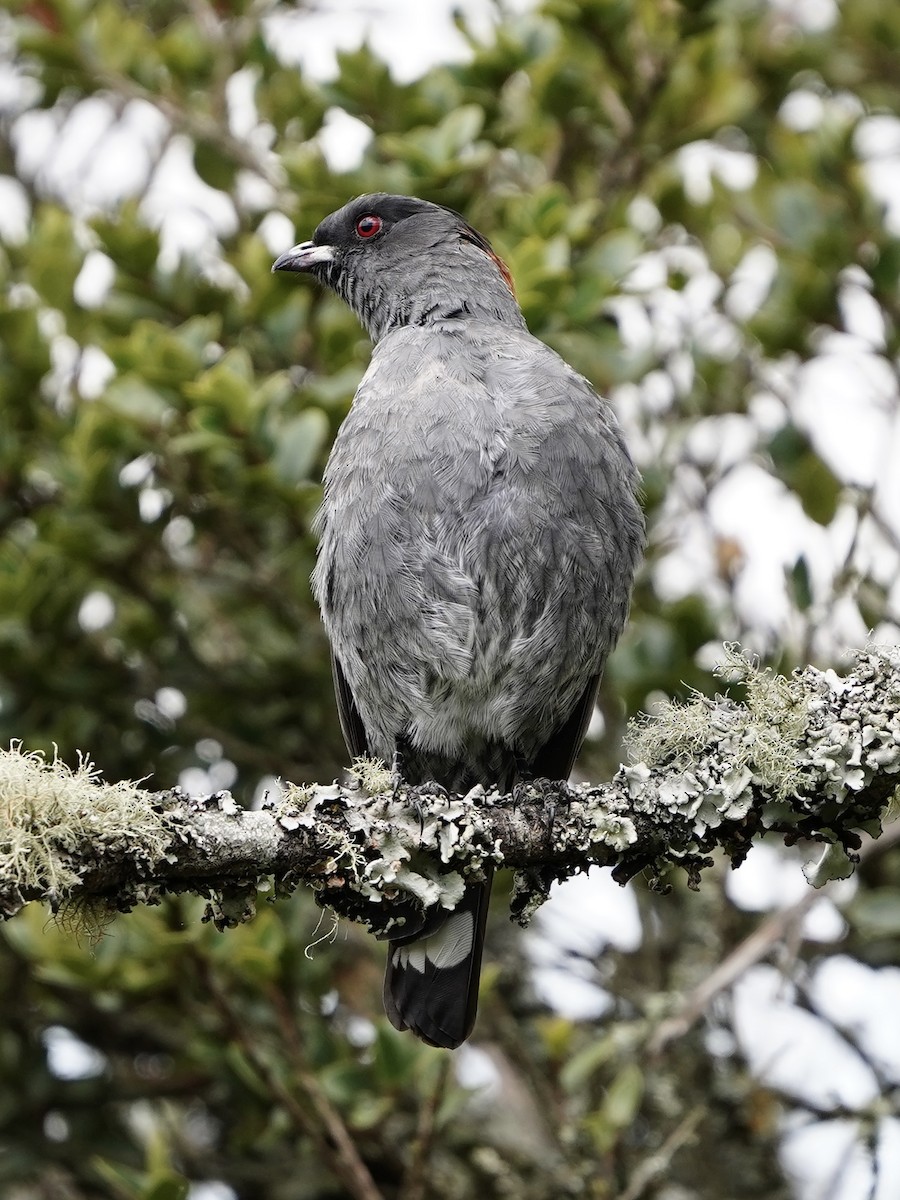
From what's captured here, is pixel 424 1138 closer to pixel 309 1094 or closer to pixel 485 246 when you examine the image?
pixel 309 1094

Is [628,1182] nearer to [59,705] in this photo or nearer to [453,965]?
[453,965]

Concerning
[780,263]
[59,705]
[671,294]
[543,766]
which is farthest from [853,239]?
[59,705]

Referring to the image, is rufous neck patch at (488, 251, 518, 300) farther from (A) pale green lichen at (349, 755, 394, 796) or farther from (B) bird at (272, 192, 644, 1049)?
(A) pale green lichen at (349, 755, 394, 796)

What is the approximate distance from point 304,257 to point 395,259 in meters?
0.28

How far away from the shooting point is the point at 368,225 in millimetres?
4535

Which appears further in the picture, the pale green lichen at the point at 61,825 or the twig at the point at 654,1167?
the twig at the point at 654,1167

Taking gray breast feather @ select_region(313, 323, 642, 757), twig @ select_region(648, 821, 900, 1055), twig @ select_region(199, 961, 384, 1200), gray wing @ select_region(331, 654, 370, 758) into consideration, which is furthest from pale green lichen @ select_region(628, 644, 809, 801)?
twig @ select_region(199, 961, 384, 1200)

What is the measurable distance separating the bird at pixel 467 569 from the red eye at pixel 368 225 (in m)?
0.73

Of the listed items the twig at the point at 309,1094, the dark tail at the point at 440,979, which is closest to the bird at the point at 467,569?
the dark tail at the point at 440,979

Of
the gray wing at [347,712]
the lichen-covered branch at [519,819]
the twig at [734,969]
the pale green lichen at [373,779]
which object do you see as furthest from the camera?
the gray wing at [347,712]

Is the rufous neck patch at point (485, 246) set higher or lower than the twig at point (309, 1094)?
higher

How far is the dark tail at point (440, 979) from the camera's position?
363cm

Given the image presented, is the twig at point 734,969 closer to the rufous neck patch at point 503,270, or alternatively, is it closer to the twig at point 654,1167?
the twig at point 654,1167

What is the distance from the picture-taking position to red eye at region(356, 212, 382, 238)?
4.52m
